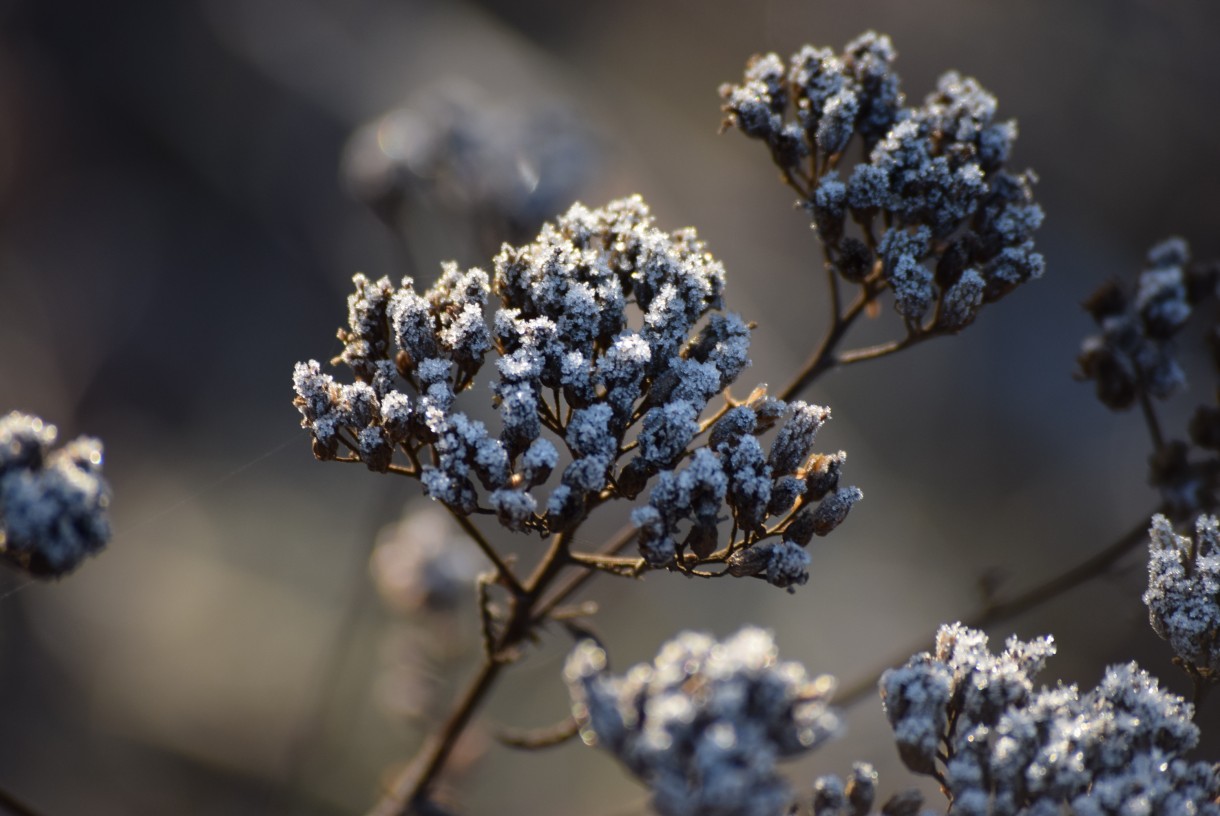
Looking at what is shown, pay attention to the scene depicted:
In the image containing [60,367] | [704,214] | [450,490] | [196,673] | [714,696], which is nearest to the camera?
[714,696]

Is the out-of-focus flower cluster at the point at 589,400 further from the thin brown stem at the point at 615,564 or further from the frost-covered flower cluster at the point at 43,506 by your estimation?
the frost-covered flower cluster at the point at 43,506

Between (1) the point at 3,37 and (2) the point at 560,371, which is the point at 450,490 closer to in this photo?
(2) the point at 560,371

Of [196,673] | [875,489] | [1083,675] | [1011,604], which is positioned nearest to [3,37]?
[196,673]

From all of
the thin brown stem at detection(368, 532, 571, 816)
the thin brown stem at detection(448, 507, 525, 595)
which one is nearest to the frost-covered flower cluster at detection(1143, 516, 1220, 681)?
the thin brown stem at detection(368, 532, 571, 816)

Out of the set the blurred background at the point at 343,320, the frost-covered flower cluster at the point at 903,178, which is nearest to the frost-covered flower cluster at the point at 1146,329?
the frost-covered flower cluster at the point at 903,178

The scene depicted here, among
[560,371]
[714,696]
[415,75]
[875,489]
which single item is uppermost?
[415,75]

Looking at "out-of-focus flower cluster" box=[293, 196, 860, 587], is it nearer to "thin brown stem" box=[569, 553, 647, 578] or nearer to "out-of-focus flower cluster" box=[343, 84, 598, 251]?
"thin brown stem" box=[569, 553, 647, 578]
